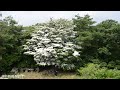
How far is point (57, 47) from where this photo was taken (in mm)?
12250

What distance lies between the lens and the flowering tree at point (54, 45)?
11742 millimetres

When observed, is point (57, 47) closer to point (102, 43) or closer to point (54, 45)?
point (54, 45)

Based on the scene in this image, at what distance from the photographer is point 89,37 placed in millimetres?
11711

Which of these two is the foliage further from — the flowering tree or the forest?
the flowering tree

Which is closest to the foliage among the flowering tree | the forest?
the forest

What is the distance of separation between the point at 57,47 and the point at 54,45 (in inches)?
8.9

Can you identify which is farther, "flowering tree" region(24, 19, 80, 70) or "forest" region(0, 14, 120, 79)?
"flowering tree" region(24, 19, 80, 70)

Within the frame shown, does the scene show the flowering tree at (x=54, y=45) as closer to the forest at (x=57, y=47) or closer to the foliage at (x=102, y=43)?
the forest at (x=57, y=47)

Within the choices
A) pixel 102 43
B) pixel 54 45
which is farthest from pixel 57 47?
pixel 102 43

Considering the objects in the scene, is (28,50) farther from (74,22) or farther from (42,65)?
(74,22)

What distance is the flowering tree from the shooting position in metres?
11.7

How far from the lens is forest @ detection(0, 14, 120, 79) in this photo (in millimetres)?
11633

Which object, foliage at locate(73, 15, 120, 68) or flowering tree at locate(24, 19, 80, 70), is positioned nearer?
foliage at locate(73, 15, 120, 68)
